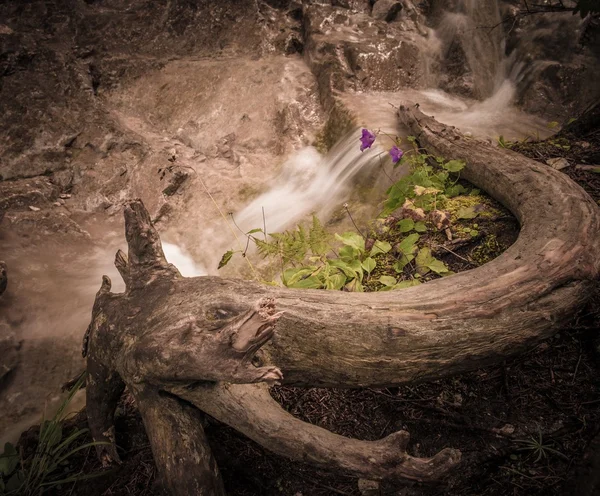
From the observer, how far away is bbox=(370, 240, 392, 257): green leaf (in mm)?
3201

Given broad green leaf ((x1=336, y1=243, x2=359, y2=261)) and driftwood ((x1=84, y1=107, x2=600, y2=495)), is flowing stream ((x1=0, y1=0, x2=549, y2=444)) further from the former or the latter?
driftwood ((x1=84, y1=107, x2=600, y2=495))

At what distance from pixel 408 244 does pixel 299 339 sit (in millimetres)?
1386

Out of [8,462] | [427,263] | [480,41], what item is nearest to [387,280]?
[427,263]

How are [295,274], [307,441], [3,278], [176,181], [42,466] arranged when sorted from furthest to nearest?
[176,181] → [3,278] → [295,274] → [42,466] → [307,441]

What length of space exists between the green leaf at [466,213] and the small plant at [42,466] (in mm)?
2949

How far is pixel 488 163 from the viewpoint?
3.36 metres

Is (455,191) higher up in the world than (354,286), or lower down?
higher up

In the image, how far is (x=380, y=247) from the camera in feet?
10.5

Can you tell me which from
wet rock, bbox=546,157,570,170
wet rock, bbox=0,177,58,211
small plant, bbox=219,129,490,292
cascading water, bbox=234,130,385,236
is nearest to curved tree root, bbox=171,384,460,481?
small plant, bbox=219,129,490,292

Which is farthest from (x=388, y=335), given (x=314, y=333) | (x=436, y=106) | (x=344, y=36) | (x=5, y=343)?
(x=344, y=36)

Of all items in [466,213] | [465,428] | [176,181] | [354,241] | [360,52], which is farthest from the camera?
[360,52]

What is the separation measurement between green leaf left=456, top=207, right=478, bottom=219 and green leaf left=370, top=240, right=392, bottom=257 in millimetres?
622

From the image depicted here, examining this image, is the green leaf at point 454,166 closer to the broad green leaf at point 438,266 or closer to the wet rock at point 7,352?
the broad green leaf at point 438,266

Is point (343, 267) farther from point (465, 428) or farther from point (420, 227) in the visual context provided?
point (465, 428)
